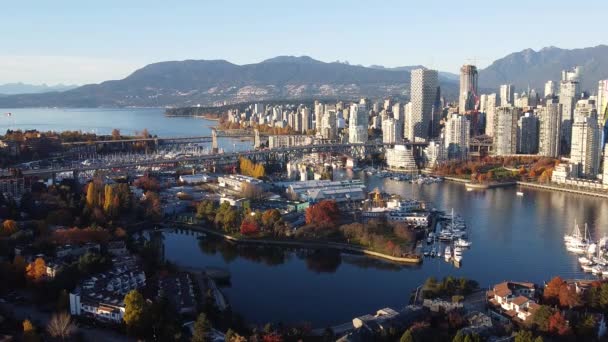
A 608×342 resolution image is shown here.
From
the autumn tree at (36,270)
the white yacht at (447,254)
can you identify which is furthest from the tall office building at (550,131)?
the autumn tree at (36,270)

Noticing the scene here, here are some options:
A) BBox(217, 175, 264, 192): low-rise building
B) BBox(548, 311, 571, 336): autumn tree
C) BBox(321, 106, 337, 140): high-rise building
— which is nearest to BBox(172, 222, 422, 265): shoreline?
BBox(548, 311, 571, 336): autumn tree

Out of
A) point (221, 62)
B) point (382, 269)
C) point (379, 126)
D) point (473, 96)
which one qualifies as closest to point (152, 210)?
point (382, 269)

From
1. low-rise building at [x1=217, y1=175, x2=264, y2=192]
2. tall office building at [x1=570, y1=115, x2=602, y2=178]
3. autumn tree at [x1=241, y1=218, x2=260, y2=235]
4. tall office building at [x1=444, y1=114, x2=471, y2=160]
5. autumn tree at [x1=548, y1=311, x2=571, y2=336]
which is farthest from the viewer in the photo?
tall office building at [x1=444, y1=114, x2=471, y2=160]

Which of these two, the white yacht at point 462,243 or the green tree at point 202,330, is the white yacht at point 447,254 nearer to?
the white yacht at point 462,243

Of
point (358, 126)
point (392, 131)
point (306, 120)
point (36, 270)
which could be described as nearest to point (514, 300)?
point (36, 270)

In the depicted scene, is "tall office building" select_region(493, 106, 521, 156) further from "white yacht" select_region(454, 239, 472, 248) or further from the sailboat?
the sailboat

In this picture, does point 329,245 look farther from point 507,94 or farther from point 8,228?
point 507,94
